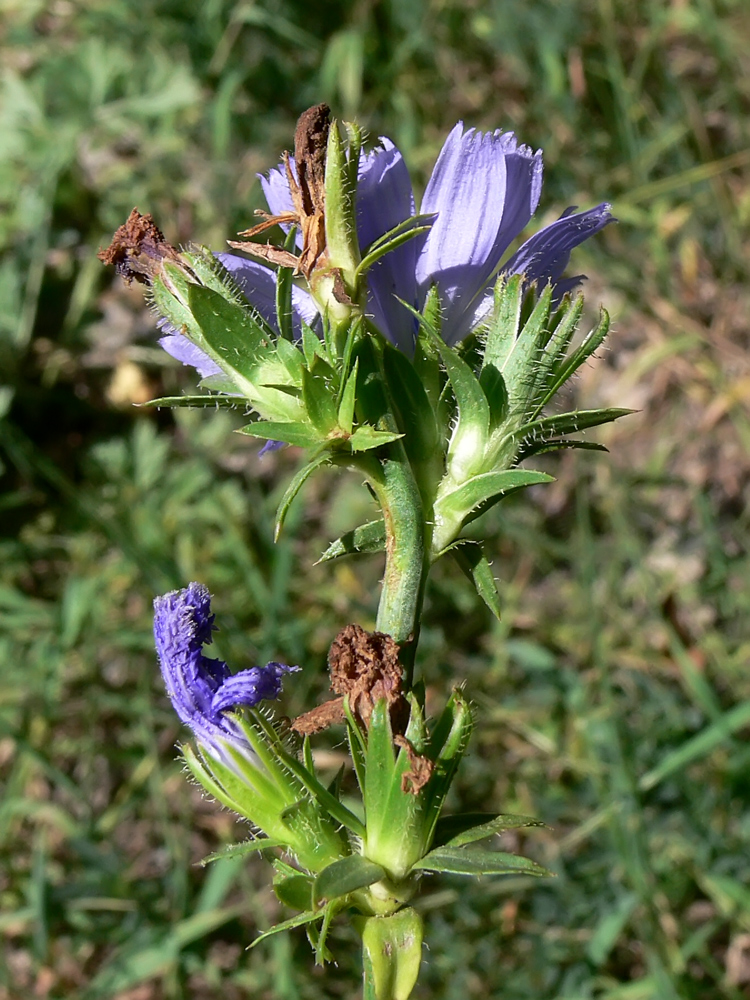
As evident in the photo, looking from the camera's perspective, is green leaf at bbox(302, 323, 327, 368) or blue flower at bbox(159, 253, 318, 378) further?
blue flower at bbox(159, 253, 318, 378)

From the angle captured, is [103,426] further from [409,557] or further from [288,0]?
[409,557]

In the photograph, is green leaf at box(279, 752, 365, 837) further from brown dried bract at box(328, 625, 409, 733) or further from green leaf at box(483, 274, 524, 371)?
green leaf at box(483, 274, 524, 371)

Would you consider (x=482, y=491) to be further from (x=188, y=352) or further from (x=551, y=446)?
(x=188, y=352)

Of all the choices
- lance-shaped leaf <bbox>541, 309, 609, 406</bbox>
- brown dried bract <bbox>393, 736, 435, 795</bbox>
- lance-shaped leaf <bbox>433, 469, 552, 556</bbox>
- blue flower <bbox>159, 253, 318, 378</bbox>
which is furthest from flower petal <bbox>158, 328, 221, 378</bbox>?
brown dried bract <bbox>393, 736, 435, 795</bbox>

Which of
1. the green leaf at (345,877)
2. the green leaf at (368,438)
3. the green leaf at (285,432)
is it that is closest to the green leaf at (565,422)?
the green leaf at (368,438)

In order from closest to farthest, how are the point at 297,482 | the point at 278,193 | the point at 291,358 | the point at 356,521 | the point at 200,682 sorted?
the point at 297,482 < the point at 291,358 < the point at 200,682 < the point at 278,193 < the point at 356,521

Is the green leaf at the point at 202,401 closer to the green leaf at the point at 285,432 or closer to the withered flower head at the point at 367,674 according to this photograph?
the green leaf at the point at 285,432

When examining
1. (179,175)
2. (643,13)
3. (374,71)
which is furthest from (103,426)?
(643,13)

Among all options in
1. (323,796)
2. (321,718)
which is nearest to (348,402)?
(321,718)
